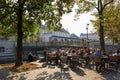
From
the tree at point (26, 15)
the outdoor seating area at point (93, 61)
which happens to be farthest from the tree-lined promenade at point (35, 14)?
the outdoor seating area at point (93, 61)

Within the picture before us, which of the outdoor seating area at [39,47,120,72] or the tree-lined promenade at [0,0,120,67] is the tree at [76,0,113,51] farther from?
the outdoor seating area at [39,47,120,72]

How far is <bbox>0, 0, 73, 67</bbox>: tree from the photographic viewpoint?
20078mm

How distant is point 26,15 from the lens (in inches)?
867

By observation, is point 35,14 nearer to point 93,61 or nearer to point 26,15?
point 26,15

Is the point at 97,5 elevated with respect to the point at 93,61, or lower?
elevated

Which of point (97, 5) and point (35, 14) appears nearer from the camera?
point (35, 14)

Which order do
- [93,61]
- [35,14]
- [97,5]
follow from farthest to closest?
[97,5]
[35,14]
[93,61]

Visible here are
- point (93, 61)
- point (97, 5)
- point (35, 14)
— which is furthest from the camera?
point (97, 5)

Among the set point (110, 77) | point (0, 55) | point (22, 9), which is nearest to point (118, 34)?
point (22, 9)

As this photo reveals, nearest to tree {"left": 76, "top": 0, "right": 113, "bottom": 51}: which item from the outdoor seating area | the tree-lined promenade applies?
the tree-lined promenade

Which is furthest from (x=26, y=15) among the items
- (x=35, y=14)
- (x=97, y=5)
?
(x=97, y=5)

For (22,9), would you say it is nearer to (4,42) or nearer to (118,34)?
(118,34)

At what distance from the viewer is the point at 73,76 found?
14539mm

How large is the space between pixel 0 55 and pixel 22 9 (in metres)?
47.4
